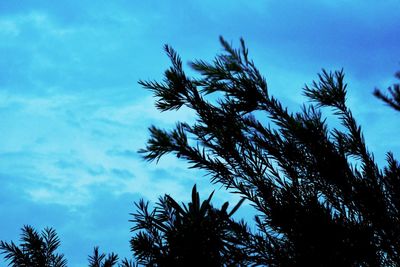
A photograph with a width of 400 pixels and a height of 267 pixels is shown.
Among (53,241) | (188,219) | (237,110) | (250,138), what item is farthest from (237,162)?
(53,241)

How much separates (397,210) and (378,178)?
24 cm

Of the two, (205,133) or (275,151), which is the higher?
(205,133)

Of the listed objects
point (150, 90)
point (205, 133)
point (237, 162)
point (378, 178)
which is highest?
point (150, 90)

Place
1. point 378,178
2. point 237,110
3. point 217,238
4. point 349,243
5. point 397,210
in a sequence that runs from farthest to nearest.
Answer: point 237,110
point 378,178
point 397,210
point 349,243
point 217,238

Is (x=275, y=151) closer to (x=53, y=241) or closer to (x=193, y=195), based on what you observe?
(x=193, y=195)

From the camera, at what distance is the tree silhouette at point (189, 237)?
60.8 inches

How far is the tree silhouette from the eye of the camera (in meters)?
1.54

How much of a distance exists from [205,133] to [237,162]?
0.23 metres

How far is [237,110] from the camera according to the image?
2.50 metres

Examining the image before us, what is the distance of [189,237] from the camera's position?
5.12ft

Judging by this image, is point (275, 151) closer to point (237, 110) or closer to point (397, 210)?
point (237, 110)

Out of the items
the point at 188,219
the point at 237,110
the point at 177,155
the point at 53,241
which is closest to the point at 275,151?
the point at 237,110

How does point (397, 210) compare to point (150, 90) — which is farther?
point (150, 90)

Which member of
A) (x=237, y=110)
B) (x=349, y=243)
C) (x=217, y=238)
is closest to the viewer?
(x=217, y=238)
